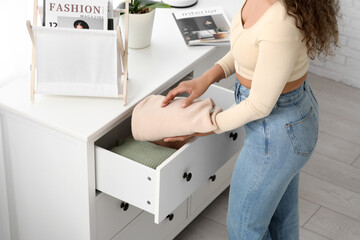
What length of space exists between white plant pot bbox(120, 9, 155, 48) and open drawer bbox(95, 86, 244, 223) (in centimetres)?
42

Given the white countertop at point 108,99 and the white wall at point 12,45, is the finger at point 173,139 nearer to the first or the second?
the white countertop at point 108,99

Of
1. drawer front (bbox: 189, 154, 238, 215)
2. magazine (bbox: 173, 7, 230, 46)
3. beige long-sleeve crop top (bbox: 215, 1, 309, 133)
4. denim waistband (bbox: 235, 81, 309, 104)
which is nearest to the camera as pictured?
beige long-sleeve crop top (bbox: 215, 1, 309, 133)

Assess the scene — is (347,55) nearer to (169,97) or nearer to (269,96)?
(169,97)

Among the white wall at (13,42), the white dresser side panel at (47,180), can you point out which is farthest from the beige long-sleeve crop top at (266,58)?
the white wall at (13,42)

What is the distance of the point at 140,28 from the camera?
1961 mm

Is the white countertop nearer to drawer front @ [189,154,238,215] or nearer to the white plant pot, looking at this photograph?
the white plant pot

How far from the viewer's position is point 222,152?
1879 mm

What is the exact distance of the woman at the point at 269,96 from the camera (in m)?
1.42

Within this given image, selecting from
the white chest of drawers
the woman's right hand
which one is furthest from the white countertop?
the woman's right hand

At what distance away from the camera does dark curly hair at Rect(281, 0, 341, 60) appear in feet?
4.66

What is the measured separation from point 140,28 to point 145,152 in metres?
0.44

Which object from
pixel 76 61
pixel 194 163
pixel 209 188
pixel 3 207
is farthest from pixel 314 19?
pixel 3 207

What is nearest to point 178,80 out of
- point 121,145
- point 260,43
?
point 121,145

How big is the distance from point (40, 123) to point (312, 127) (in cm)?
72
